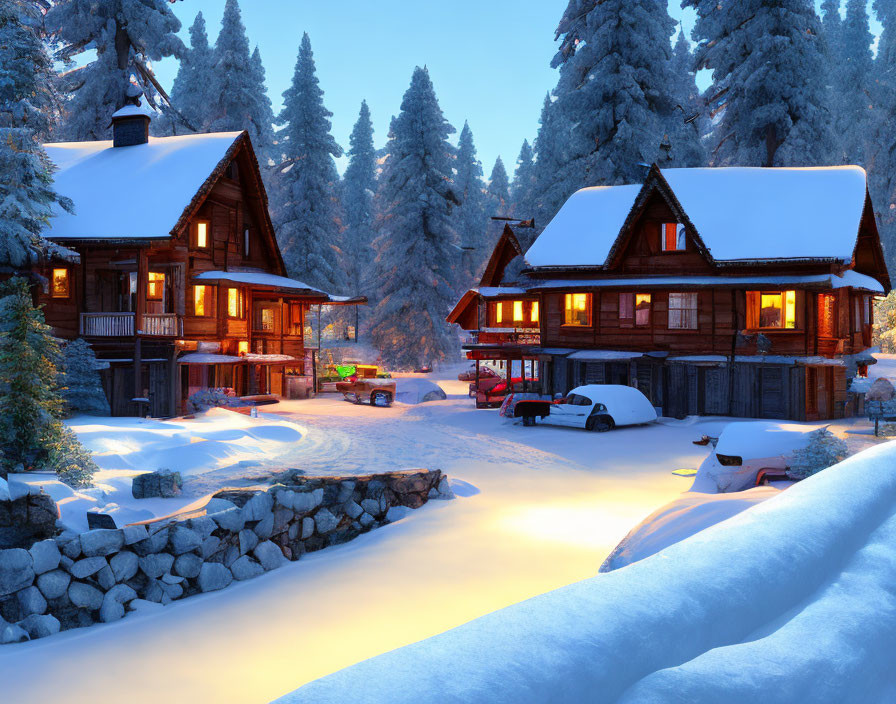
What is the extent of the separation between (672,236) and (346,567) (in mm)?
25326

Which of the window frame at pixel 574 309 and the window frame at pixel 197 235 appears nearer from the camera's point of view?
the window frame at pixel 197 235

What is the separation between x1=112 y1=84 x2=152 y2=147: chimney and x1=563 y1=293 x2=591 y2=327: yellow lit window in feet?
72.1

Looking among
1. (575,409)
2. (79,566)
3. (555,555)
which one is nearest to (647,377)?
(575,409)

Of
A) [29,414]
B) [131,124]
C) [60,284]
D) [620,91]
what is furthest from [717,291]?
[131,124]

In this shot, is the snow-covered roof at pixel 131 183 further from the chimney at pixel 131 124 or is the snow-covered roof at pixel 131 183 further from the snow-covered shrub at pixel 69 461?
the snow-covered shrub at pixel 69 461

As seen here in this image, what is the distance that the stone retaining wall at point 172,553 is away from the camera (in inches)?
359

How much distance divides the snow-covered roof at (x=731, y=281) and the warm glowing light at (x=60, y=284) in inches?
795

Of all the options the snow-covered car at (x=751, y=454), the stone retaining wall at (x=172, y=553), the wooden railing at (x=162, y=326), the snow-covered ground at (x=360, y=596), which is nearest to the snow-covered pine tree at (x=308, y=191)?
the wooden railing at (x=162, y=326)

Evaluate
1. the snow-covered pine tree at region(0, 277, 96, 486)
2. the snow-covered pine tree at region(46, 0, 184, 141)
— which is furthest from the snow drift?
the snow-covered pine tree at region(46, 0, 184, 141)

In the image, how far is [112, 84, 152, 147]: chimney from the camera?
35750 millimetres

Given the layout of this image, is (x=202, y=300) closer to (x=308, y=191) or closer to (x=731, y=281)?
(x=308, y=191)

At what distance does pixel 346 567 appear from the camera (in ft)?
35.5

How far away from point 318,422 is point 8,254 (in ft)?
37.1

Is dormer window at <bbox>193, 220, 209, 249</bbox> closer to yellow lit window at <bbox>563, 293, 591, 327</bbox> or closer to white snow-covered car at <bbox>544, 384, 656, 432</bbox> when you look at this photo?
yellow lit window at <bbox>563, 293, 591, 327</bbox>
